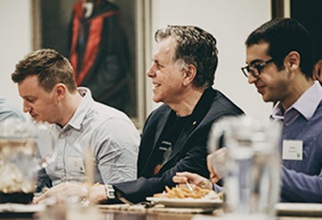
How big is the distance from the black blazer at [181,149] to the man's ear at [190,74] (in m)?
0.11

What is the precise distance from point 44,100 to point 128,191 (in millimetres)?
1157

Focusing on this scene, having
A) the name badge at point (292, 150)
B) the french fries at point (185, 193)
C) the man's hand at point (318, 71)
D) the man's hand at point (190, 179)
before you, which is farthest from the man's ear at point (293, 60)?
the man's hand at point (318, 71)

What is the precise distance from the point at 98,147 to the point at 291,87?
1.08m

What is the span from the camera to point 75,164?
3445 millimetres

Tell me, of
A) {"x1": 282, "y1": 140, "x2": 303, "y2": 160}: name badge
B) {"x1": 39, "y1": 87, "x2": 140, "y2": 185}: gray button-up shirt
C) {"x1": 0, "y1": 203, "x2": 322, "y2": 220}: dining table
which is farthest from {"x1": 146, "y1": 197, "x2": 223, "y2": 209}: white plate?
{"x1": 39, "y1": 87, "x2": 140, "y2": 185}: gray button-up shirt

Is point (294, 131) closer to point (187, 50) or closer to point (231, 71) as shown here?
point (187, 50)

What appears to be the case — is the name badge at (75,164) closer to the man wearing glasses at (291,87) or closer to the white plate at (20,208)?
the man wearing glasses at (291,87)

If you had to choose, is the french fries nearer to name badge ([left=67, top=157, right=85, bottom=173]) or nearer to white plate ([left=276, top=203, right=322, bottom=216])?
white plate ([left=276, top=203, right=322, bottom=216])

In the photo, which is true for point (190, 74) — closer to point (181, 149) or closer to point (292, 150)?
point (181, 149)

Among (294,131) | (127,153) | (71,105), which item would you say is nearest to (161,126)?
(127,153)

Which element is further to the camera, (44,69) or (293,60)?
(44,69)

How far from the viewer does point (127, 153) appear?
11.3ft

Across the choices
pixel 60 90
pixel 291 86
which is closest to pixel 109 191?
pixel 291 86

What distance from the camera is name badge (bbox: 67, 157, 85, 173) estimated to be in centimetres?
343
